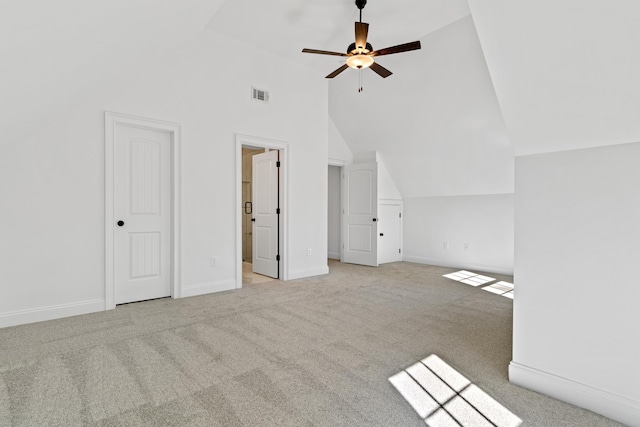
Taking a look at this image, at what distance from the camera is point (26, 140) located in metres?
2.86

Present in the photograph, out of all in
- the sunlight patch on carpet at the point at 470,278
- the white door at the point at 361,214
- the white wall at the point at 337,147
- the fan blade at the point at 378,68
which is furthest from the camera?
the white wall at the point at 337,147

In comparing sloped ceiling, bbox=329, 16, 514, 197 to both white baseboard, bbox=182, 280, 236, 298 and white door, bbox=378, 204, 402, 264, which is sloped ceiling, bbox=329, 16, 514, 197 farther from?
white baseboard, bbox=182, 280, 236, 298

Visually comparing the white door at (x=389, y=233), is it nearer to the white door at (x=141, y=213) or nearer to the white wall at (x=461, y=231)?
the white wall at (x=461, y=231)

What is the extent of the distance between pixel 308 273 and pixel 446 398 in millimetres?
3397

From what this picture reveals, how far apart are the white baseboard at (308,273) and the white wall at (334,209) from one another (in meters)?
1.77

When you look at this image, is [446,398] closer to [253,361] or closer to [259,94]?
[253,361]

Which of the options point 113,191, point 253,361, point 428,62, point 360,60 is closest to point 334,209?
point 428,62

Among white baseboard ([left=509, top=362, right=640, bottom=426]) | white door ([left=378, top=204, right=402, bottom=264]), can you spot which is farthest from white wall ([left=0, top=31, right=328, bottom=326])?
white baseboard ([left=509, top=362, right=640, bottom=426])

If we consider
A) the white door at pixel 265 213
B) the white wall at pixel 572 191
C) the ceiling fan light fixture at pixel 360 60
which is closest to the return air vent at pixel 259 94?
the white door at pixel 265 213

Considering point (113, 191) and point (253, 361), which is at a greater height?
point (113, 191)

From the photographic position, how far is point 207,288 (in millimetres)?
3973

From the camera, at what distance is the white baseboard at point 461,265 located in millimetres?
5465

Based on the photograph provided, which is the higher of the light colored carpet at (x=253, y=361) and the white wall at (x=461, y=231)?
the white wall at (x=461, y=231)

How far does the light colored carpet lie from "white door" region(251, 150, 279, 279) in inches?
52.7
